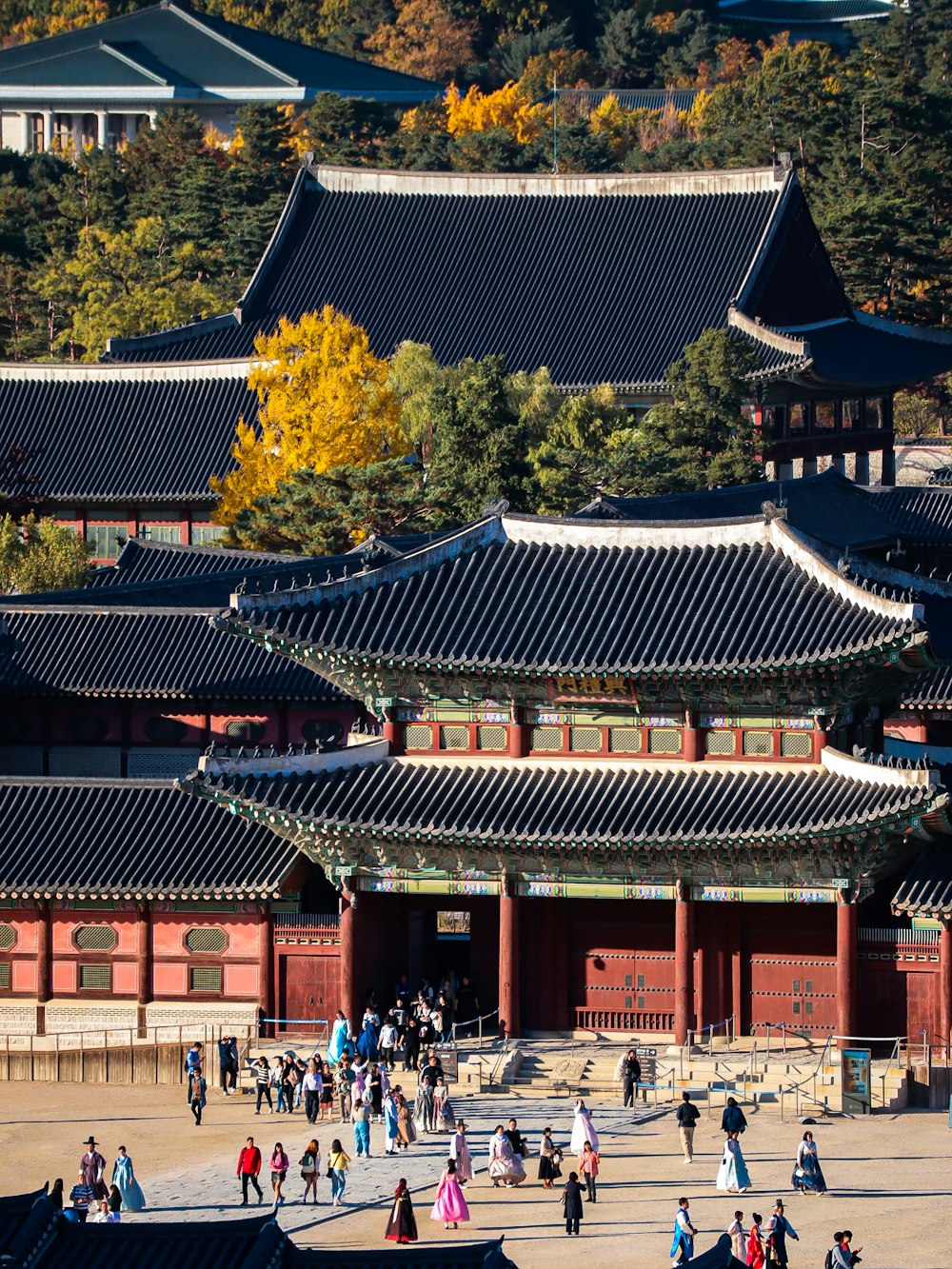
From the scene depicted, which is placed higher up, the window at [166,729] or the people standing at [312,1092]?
the window at [166,729]

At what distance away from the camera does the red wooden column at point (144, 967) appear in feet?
168

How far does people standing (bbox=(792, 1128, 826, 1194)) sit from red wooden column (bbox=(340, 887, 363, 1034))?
1049cm

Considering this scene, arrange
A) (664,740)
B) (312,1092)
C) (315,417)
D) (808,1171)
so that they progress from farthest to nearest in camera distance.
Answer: (315,417) < (664,740) < (312,1092) < (808,1171)

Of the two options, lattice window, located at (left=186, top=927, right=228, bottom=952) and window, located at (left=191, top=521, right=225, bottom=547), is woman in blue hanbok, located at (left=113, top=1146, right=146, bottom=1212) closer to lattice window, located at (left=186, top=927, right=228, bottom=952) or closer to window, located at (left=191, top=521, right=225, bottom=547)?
lattice window, located at (left=186, top=927, right=228, bottom=952)

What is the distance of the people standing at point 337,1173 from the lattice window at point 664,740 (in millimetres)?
10020

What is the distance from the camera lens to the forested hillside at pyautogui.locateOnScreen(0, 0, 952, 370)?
106 meters

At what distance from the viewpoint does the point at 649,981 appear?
161 ft

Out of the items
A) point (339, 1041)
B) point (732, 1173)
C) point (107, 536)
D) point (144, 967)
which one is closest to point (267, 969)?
point (144, 967)

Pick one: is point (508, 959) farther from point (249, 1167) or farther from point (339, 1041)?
point (249, 1167)

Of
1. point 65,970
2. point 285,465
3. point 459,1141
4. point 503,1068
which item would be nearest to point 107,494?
point 285,465

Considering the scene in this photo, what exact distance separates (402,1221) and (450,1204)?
45.0 inches

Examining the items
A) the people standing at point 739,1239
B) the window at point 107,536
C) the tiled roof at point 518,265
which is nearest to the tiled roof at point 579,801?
the people standing at point 739,1239

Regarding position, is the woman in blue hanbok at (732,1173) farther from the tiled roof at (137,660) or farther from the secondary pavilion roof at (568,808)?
the tiled roof at (137,660)

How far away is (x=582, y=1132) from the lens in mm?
41719
